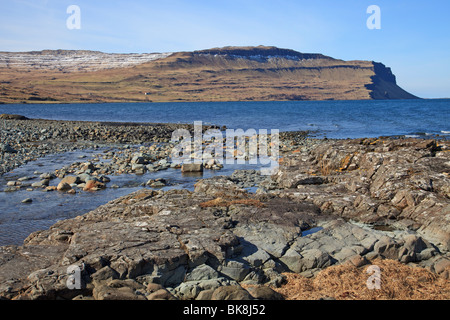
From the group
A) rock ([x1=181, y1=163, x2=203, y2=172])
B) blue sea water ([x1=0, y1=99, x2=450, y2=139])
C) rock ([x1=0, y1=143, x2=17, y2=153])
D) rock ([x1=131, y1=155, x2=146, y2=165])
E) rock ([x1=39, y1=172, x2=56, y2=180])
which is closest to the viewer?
rock ([x1=39, y1=172, x2=56, y2=180])

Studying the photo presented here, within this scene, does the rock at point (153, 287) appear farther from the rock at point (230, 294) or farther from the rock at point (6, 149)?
the rock at point (6, 149)

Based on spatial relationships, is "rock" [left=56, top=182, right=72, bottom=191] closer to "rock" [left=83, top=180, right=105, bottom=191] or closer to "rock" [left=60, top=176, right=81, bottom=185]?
"rock" [left=60, top=176, right=81, bottom=185]

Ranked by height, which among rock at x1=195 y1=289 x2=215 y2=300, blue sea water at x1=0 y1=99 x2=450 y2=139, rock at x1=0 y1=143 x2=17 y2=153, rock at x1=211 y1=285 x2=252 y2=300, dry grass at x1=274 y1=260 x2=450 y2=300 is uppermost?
blue sea water at x1=0 y1=99 x2=450 y2=139

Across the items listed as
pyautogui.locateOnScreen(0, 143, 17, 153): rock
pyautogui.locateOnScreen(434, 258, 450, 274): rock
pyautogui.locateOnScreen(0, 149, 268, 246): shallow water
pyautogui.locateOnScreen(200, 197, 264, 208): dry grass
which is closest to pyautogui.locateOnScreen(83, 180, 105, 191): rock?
pyautogui.locateOnScreen(0, 149, 268, 246): shallow water

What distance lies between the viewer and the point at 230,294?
7.84 m

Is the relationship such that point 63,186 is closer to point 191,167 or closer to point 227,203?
point 191,167

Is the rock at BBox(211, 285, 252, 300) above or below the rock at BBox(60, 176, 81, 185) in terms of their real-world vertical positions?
below

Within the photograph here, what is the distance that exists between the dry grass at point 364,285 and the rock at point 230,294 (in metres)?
1.39

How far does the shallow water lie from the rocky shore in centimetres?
275

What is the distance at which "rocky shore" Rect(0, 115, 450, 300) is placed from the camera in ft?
28.0

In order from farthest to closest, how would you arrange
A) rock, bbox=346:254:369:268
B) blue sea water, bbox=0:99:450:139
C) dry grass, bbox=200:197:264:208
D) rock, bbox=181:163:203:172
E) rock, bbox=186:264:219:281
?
blue sea water, bbox=0:99:450:139 → rock, bbox=181:163:203:172 → dry grass, bbox=200:197:264:208 → rock, bbox=346:254:369:268 → rock, bbox=186:264:219:281

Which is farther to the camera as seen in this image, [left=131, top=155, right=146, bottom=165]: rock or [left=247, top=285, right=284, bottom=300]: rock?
[left=131, top=155, right=146, bottom=165]: rock

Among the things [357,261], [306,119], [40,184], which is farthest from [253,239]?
[306,119]
